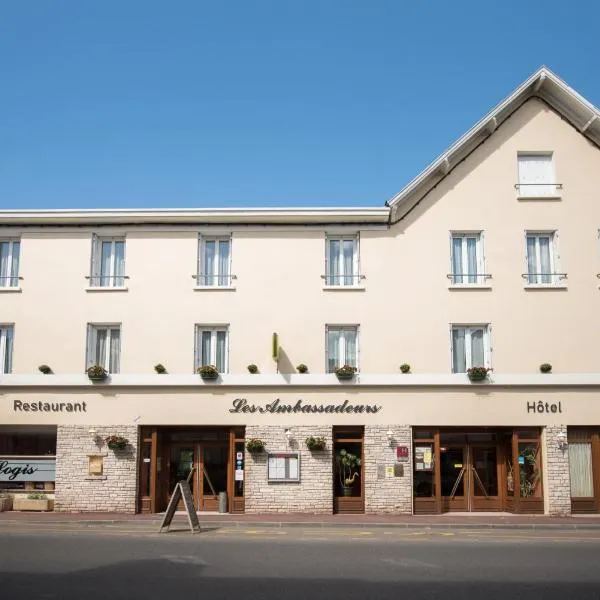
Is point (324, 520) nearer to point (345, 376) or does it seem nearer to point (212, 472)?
point (212, 472)

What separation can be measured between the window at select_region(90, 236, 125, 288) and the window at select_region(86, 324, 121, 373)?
4.60 ft

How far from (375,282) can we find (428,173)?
3789 mm

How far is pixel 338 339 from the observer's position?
79.6ft

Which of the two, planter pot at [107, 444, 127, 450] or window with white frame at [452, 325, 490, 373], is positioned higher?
window with white frame at [452, 325, 490, 373]

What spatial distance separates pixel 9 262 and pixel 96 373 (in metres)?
4.87

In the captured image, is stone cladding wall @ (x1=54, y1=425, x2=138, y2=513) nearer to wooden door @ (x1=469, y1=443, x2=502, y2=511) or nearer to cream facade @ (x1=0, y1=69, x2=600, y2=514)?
cream facade @ (x1=0, y1=69, x2=600, y2=514)

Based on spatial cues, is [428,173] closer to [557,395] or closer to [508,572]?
[557,395]

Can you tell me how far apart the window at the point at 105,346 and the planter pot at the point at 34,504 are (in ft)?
14.0

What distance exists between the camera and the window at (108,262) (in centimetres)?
2461

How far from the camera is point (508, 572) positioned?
12.7 meters

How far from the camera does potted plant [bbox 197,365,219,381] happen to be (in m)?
23.3

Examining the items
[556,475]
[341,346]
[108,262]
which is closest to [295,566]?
[341,346]

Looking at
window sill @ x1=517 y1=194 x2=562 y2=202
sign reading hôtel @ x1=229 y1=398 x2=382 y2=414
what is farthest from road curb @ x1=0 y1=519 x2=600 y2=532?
window sill @ x1=517 y1=194 x2=562 y2=202

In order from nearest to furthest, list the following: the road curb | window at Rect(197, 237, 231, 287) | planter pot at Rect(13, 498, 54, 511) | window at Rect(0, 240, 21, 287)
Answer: the road curb
planter pot at Rect(13, 498, 54, 511)
window at Rect(197, 237, 231, 287)
window at Rect(0, 240, 21, 287)
